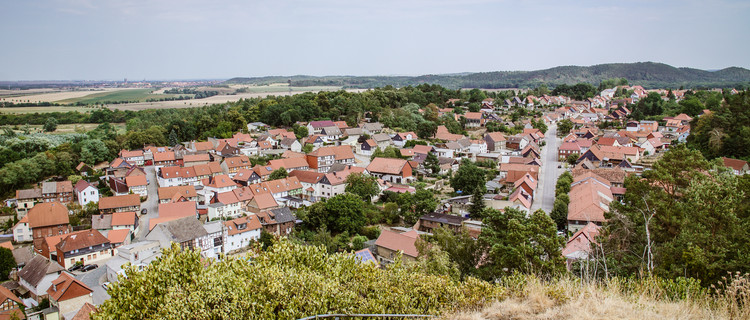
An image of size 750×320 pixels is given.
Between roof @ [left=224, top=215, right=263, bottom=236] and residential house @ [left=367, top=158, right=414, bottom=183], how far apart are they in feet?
35.5

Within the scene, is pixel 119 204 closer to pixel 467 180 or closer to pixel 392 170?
pixel 392 170

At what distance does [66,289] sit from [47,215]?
34.5 feet

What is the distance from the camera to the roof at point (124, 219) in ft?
74.6

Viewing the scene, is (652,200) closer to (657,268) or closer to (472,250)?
(657,268)

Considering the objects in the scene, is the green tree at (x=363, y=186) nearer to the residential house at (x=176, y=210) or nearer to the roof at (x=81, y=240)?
the residential house at (x=176, y=210)

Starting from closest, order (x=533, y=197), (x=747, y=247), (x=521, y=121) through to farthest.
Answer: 1. (x=747, y=247)
2. (x=533, y=197)
3. (x=521, y=121)

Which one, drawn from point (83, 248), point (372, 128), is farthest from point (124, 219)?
point (372, 128)

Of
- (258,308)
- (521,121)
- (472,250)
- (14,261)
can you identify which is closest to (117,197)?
(14,261)

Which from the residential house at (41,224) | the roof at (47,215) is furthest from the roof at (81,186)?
the residential house at (41,224)

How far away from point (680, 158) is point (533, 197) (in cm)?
1308

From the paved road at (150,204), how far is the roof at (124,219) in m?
0.83

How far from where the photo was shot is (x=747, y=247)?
8.63 meters

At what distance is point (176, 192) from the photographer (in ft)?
88.0

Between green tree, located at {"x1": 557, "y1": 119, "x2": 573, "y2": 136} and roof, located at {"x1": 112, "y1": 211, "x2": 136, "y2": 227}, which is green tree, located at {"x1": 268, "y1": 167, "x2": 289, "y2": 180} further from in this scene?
green tree, located at {"x1": 557, "y1": 119, "x2": 573, "y2": 136}
